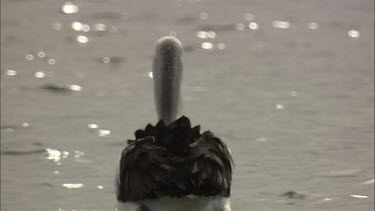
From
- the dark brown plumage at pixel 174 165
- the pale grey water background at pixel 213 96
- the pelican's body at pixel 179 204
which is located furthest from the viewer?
the pale grey water background at pixel 213 96

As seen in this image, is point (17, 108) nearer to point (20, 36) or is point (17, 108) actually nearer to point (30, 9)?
point (20, 36)

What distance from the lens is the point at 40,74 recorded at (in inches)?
494

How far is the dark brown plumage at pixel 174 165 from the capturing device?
6973 millimetres

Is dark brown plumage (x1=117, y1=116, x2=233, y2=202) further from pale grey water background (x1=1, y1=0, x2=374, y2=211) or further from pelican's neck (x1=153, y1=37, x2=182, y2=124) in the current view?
pale grey water background (x1=1, y1=0, x2=374, y2=211)

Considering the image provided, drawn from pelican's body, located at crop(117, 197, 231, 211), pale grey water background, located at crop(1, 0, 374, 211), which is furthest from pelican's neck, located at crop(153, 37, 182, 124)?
pelican's body, located at crop(117, 197, 231, 211)

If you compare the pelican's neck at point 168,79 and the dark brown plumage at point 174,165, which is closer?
the dark brown plumage at point 174,165

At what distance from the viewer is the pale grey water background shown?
9156mm

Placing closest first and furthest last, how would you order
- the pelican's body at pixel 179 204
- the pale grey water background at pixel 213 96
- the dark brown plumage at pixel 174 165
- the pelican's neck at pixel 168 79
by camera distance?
the dark brown plumage at pixel 174 165
the pelican's body at pixel 179 204
the pelican's neck at pixel 168 79
the pale grey water background at pixel 213 96

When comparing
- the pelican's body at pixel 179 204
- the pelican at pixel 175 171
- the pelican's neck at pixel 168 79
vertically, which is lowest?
the pelican's body at pixel 179 204

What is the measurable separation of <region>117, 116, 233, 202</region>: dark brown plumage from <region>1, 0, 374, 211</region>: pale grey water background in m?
1.29

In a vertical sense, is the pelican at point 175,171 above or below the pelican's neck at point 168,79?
below

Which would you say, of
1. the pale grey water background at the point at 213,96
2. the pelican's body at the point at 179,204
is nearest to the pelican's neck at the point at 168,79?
the pale grey water background at the point at 213,96

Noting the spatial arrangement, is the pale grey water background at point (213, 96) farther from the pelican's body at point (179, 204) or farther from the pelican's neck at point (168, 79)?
the pelican's body at point (179, 204)

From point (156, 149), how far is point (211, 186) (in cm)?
42
